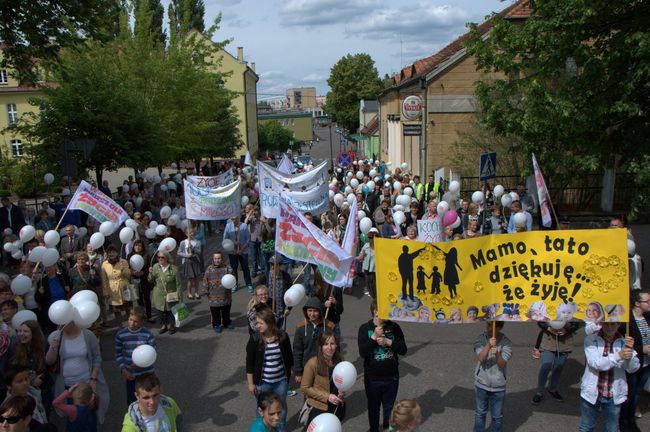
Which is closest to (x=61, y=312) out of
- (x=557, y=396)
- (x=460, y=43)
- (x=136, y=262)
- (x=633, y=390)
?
(x=136, y=262)

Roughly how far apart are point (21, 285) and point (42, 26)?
9.18 meters

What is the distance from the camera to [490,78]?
71.2 feet

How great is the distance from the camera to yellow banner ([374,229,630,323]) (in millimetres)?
5496

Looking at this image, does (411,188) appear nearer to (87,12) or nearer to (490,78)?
(490,78)

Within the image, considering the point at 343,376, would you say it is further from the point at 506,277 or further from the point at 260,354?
the point at 506,277

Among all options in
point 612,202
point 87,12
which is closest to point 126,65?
point 87,12

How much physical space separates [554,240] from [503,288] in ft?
2.18

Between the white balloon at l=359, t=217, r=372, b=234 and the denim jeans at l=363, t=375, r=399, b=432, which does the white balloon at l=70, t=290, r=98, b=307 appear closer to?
the denim jeans at l=363, t=375, r=399, b=432

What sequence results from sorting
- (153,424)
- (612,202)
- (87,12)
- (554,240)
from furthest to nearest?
(612,202), (87,12), (554,240), (153,424)

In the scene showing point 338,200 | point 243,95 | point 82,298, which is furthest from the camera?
point 243,95

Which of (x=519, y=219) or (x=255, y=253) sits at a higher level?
(x=519, y=219)

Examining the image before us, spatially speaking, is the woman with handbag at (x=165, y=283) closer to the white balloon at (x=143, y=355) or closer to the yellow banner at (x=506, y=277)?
the white balloon at (x=143, y=355)

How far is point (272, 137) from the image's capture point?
8656cm

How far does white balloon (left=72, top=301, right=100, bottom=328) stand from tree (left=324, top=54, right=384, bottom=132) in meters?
69.7
